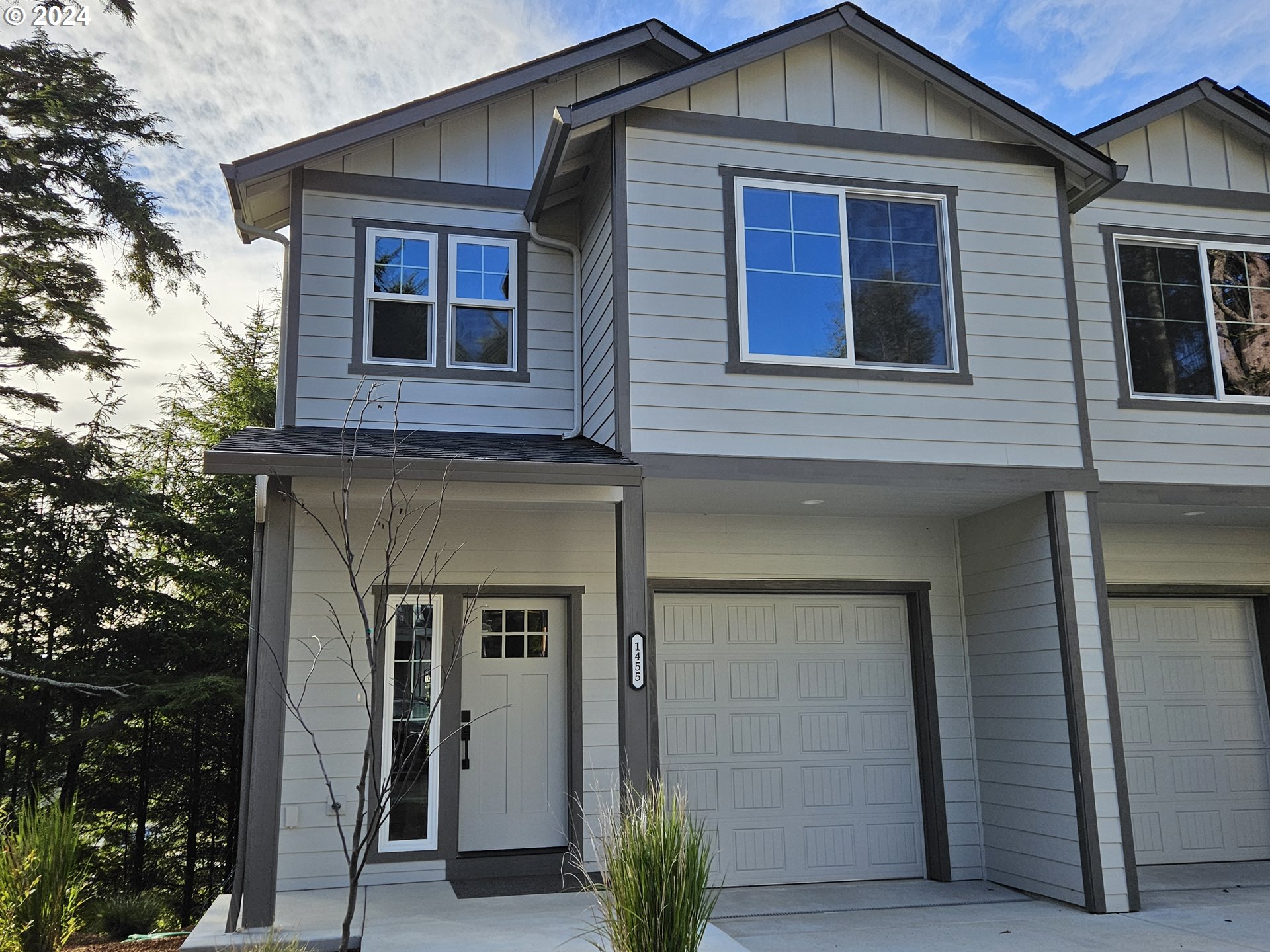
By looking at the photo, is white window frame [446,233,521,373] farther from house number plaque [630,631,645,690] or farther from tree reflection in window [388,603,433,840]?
house number plaque [630,631,645,690]

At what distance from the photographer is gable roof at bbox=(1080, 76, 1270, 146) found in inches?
331

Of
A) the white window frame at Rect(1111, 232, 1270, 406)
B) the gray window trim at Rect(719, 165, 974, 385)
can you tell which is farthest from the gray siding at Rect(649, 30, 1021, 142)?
the white window frame at Rect(1111, 232, 1270, 406)

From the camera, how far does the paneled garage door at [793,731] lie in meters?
7.96

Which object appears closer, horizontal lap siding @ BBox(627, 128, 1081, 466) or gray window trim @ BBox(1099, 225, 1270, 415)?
horizontal lap siding @ BBox(627, 128, 1081, 466)

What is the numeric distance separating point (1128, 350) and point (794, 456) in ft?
10.9

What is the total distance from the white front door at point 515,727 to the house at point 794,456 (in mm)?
31

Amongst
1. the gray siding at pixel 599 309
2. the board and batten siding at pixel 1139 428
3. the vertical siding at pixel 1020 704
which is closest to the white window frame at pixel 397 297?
the gray siding at pixel 599 309

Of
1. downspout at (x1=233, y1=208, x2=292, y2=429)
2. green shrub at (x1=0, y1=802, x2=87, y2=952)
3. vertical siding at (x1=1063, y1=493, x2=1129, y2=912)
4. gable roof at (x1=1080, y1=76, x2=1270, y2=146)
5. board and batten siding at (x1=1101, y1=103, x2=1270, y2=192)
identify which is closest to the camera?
green shrub at (x1=0, y1=802, x2=87, y2=952)

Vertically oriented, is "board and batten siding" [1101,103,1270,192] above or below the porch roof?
above

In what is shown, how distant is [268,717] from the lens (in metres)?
6.05

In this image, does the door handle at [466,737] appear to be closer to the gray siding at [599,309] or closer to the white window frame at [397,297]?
the gray siding at [599,309]

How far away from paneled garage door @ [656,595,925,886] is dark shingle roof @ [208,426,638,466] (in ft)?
5.90

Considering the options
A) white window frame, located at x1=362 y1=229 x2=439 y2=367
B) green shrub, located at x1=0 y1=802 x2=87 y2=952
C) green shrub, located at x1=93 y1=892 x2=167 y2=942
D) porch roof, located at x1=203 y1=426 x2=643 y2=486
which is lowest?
green shrub, located at x1=93 y1=892 x2=167 y2=942

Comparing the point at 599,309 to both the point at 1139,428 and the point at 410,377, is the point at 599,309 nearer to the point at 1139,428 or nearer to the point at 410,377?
the point at 410,377
